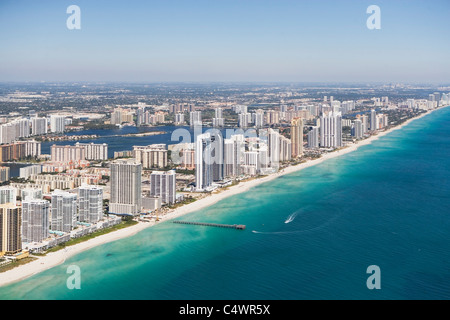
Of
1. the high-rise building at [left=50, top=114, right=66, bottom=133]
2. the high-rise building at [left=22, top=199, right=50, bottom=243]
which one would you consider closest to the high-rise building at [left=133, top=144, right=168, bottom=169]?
the high-rise building at [left=22, top=199, right=50, bottom=243]

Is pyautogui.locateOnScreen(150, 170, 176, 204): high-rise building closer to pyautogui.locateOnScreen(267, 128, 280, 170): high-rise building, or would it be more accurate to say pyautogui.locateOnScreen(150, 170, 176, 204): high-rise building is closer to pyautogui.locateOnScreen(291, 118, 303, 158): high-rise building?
pyautogui.locateOnScreen(267, 128, 280, 170): high-rise building

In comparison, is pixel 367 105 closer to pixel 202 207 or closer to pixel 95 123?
pixel 95 123

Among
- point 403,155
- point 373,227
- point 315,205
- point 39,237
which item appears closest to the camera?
point 39,237

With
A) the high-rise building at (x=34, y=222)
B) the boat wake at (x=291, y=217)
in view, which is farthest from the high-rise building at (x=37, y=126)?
the boat wake at (x=291, y=217)

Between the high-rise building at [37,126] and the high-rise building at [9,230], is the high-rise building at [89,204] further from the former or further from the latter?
the high-rise building at [37,126]

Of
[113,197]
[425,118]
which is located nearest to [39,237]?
[113,197]
